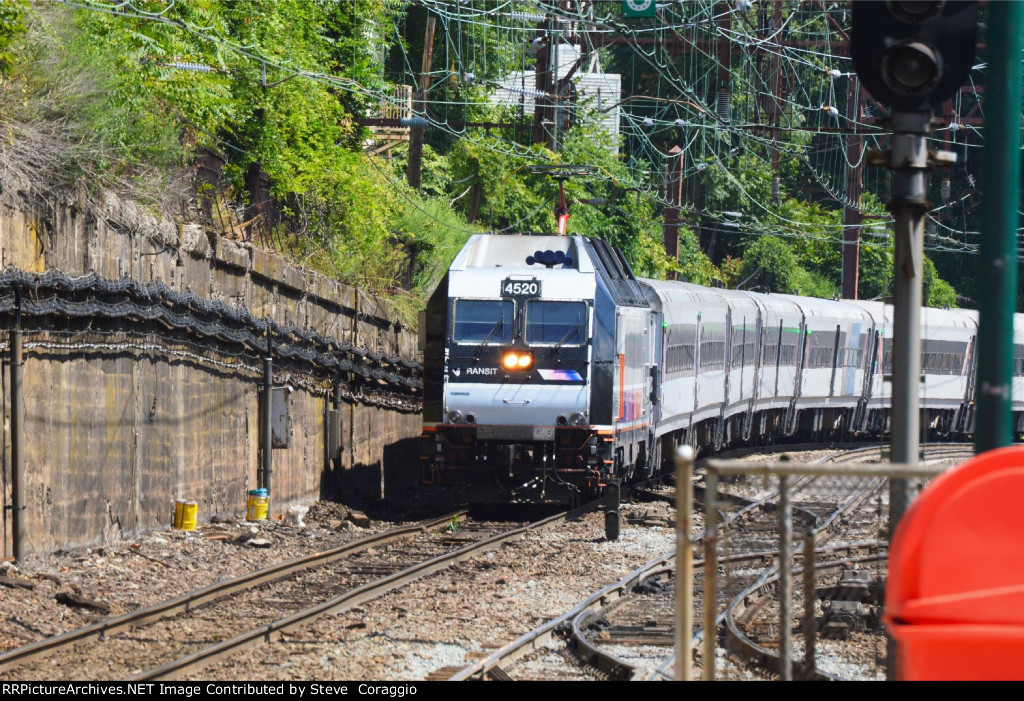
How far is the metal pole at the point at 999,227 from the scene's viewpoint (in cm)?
596

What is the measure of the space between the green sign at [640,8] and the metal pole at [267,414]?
8.32m

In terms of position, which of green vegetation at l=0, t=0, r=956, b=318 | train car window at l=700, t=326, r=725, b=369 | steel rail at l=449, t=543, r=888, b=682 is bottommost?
steel rail at l=449, t=543, r=888, b=682

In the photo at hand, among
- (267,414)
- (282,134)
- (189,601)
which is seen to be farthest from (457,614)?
(282,134)

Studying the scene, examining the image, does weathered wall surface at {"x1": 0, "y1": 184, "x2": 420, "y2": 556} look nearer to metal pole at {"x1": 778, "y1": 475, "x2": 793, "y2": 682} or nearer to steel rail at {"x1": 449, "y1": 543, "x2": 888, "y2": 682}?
steel rail at {"x1": 449, "y1": 543, "x2": 888, "y2": 682}

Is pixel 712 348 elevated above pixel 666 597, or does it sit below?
above

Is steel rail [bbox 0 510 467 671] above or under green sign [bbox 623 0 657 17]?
under

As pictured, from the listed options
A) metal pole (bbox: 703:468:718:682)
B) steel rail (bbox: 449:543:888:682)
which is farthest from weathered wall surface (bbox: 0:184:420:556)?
metal pole (bbox: 703:468:718:682)

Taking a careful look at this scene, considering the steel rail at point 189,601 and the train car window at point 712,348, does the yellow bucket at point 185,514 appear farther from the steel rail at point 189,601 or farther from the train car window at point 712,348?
the train car window at point 712,348

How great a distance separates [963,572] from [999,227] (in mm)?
2277

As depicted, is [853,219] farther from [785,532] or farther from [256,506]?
[785,532]

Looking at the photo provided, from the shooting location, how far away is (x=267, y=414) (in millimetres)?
19422

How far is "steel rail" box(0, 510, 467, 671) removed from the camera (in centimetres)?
959

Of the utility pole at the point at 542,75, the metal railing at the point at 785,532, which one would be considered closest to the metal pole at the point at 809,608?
the metal railing at the point at 785,532

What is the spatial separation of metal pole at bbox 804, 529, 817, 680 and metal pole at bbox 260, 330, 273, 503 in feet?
47.1
